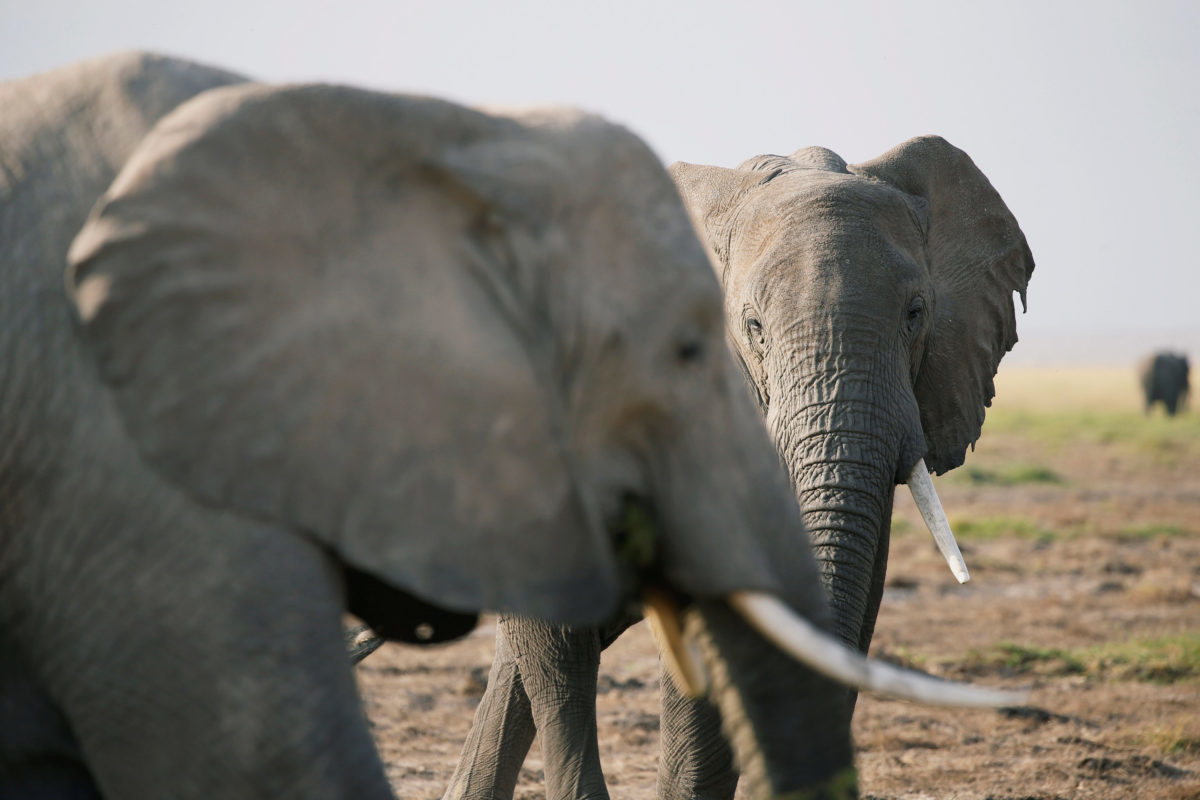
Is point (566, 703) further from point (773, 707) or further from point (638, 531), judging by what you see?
point (638, 531)

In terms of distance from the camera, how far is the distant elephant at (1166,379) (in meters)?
35.1

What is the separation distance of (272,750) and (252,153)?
0.79 m

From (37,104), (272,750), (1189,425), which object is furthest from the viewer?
(1189,425)

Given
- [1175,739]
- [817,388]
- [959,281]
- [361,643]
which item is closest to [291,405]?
[817,388]

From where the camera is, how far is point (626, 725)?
5.72 meters

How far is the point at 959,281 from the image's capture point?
4883 millimetres

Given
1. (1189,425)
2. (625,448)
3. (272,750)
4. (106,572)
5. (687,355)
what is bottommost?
(1189,425)

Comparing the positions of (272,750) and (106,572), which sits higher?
(106,572)

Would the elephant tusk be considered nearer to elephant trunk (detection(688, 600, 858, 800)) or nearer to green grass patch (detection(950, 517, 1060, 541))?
elephant trunk (detection(688, 600, 858, 800))

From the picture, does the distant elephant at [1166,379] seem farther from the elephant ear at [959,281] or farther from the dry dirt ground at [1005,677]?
the elephant ear at [959,281]

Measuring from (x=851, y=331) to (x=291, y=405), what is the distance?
241 centimetres

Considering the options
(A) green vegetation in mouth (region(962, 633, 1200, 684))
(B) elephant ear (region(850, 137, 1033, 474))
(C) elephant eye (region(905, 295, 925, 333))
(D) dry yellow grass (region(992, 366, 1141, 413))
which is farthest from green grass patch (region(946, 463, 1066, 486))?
(D) dry yellow grass (region(992, 366, 1141, 413))

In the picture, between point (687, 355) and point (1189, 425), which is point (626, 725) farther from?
point (1189, 425)

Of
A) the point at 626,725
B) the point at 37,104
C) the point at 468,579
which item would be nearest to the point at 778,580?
the point at 468,579
